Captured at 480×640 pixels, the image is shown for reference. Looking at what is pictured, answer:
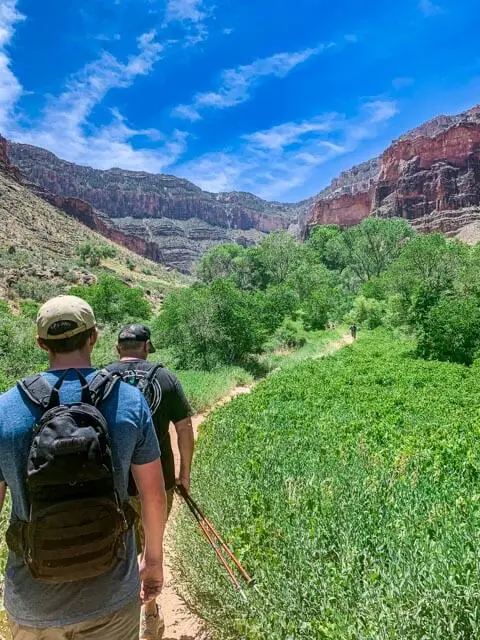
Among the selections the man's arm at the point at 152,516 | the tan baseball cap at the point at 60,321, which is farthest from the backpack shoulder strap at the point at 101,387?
the man's arm at the point at 152,516

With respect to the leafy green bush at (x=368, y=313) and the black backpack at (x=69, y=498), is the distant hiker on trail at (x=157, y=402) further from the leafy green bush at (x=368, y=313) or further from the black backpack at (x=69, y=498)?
the leafy green bush at (x=368, y=313)

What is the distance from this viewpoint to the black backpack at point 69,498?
5.02ft

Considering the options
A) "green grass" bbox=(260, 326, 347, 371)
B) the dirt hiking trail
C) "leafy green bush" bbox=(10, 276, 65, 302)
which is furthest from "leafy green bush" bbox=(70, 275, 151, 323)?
the dirt hiking trail

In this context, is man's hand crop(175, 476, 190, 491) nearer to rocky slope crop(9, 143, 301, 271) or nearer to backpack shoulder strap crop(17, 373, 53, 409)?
backpack shoulder strap crop(17, 373, 53, 409)

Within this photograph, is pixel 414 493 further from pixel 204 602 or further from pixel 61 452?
pixel 61 452

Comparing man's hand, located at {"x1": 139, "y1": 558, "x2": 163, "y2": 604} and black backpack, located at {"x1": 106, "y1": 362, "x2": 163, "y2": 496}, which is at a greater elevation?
black backpack, located at {"x1": 106, "y1": 362, "x2": 163, "y2": 496}

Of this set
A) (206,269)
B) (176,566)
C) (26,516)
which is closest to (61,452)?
(26,516)

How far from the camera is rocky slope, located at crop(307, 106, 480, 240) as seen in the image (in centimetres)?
8850

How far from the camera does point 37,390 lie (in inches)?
67.0

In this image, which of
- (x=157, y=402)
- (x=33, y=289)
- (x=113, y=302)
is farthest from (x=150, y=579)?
(x=33, y=289)

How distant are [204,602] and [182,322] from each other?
60.2 ft

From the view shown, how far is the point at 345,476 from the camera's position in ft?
13.4

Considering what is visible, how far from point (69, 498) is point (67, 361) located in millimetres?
542

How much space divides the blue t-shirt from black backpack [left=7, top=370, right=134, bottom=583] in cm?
6
